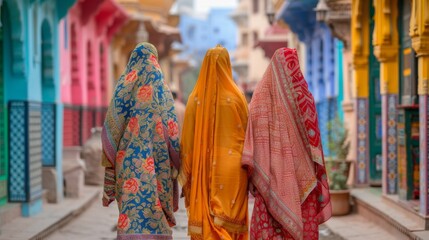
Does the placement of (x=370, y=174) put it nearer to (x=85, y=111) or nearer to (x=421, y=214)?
(x=421, y=214)

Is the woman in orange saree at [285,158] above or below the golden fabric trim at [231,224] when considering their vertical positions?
above

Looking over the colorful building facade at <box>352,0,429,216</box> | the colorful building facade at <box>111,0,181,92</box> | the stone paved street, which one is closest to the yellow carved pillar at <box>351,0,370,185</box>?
the colorful building facade at <box>352,0,429,216</box>

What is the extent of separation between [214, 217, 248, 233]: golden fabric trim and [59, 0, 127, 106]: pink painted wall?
1021 centimetres

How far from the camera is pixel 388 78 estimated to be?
36.4 feet

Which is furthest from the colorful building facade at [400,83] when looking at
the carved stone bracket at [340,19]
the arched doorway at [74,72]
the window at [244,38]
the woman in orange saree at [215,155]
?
the window at [244,38]

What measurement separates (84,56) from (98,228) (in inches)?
363

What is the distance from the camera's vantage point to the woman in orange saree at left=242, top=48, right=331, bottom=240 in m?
6.71

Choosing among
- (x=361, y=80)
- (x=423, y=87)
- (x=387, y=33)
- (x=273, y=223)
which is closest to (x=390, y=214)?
(x=423, y=87)

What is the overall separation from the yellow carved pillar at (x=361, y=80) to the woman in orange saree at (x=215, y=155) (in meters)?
6.11

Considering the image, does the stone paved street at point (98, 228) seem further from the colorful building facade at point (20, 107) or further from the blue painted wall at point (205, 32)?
the blue painted wall at point (205, 32)

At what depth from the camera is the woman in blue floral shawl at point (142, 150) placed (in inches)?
271

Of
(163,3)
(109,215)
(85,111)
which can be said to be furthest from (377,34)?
(163,3)

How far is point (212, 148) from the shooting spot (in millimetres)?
6852

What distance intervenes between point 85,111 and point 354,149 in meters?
7.69
